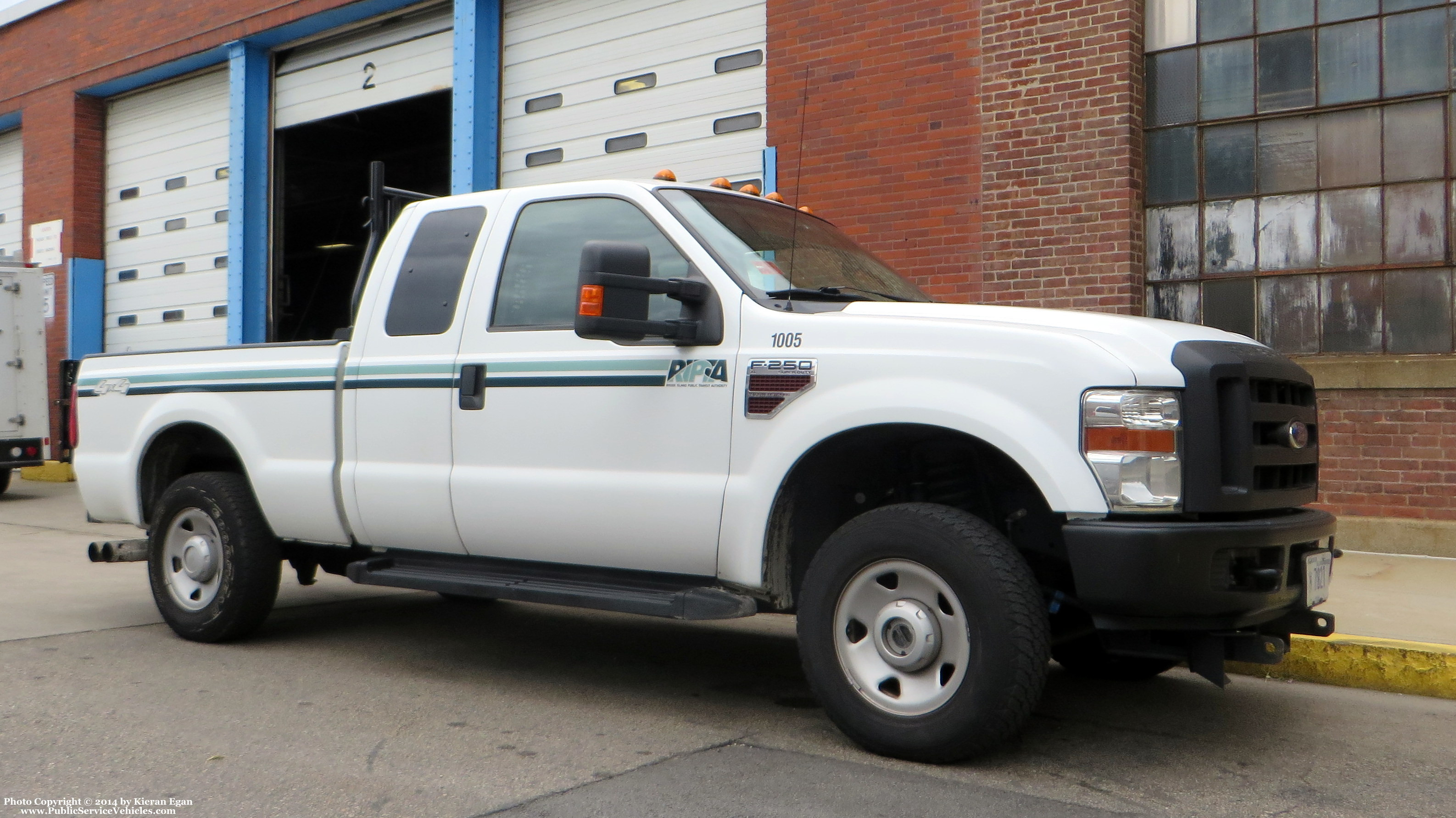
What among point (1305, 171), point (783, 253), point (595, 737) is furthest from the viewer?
point (1305, 171)

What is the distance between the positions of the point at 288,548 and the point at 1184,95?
7004 mm

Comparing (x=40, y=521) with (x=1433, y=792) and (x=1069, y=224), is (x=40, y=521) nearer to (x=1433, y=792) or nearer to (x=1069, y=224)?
(x=1069, y=224)

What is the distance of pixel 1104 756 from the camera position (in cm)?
434

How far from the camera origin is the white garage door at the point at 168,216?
17.0 metres

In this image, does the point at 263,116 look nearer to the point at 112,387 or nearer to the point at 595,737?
the point at 112,387

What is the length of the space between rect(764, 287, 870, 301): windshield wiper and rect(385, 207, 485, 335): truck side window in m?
1.50

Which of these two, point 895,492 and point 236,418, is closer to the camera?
point 895,492

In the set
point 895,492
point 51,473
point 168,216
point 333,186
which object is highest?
point 333,186

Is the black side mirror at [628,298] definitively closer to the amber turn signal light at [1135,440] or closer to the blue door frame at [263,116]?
the amber turn signal light at [1135,440]

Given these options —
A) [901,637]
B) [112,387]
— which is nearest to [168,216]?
[112,387]

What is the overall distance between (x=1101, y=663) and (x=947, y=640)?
162 centimetres

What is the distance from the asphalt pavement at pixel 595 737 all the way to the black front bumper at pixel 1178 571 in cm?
55

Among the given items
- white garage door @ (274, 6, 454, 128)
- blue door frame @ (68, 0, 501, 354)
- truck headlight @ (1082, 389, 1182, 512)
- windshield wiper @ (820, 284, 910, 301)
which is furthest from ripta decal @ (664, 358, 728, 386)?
white garage door @ (274, 6, 454, 128)

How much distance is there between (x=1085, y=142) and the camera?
9422mm
